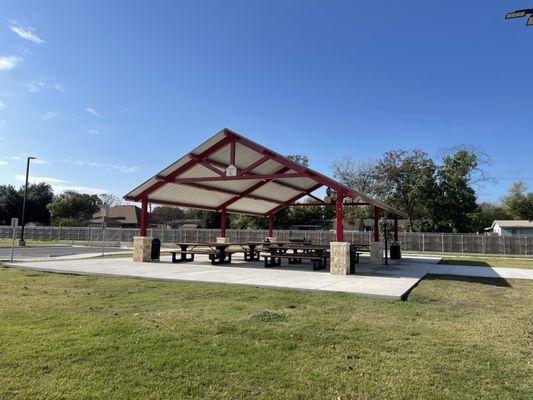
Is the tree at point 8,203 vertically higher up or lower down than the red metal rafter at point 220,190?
higher up

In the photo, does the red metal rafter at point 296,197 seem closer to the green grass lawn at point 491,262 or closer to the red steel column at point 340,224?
the green grass lawn at point 491,262

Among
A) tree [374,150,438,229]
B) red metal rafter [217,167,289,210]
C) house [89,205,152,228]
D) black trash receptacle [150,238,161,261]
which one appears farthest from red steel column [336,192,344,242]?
house [89,205,152,228]

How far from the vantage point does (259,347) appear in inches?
192

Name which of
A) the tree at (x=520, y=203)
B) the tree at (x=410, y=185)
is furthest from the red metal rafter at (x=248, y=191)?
the tree at (x=520, y=203)

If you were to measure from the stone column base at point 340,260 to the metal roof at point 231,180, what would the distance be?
77.1 inches

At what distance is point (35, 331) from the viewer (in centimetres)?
534

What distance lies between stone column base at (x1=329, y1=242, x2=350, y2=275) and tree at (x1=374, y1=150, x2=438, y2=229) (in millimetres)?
30016

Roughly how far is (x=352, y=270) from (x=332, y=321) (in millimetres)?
7328

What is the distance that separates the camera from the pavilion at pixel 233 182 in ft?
47.8

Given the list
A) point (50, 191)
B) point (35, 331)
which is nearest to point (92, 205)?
point (50, 191)

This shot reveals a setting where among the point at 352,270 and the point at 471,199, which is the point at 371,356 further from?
the point at 471,199

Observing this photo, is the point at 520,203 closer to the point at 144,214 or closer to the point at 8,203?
the point at 144,214

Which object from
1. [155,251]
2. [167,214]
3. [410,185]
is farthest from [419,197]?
[167,214]

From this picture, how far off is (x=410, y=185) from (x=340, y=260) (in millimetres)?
31765
